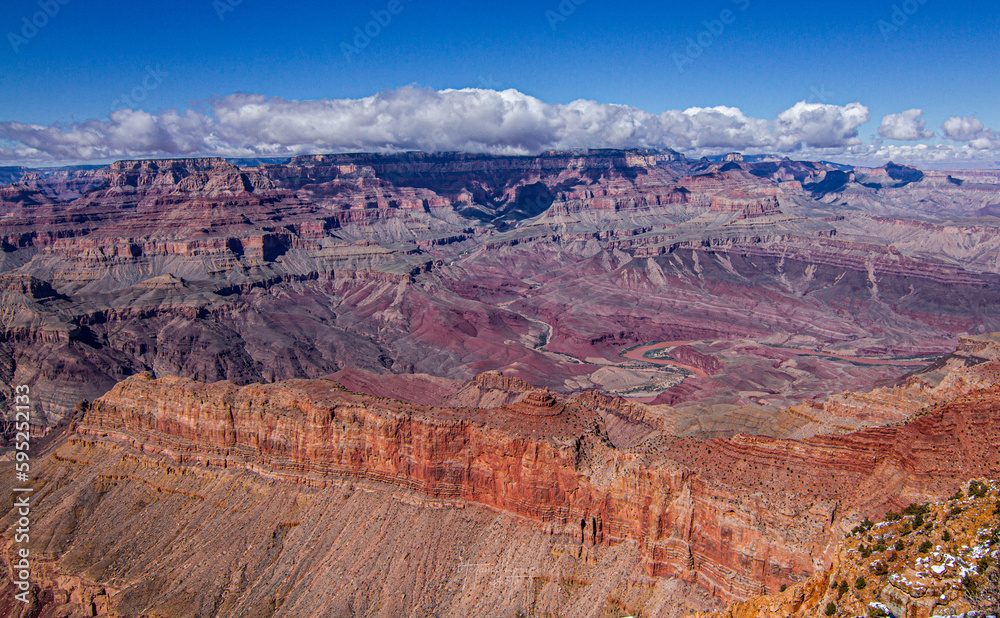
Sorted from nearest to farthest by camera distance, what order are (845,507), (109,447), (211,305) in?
(845,507)
(109,447)
(211,305)

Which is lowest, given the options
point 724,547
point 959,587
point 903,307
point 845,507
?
point 903,307

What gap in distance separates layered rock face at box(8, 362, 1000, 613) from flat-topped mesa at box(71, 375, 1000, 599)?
0.37ft

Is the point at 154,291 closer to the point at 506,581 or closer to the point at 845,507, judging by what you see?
the point at 506,581

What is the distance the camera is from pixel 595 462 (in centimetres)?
4897

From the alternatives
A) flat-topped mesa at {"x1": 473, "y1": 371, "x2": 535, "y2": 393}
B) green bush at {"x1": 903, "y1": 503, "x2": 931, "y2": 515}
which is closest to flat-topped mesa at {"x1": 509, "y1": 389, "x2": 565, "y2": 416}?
flat-topped mesa at {"x1": 473, "y1": 371, "x2": 535, "y2": 393}

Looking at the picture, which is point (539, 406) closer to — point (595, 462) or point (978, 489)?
point (595, 462)

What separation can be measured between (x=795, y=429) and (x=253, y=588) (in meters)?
53.4

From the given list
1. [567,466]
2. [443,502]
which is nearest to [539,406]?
[567,466]

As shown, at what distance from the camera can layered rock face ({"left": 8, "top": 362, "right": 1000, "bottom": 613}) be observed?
40219mm

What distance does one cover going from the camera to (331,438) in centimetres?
5597

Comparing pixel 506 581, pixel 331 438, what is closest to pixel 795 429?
pixel 506 581

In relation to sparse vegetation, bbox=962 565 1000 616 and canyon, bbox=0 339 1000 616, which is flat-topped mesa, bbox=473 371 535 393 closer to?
canyon, bbox=0 339 1000 616

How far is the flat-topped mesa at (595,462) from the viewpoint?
131 ft

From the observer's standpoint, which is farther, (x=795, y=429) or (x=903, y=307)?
(x=903, y=307)
